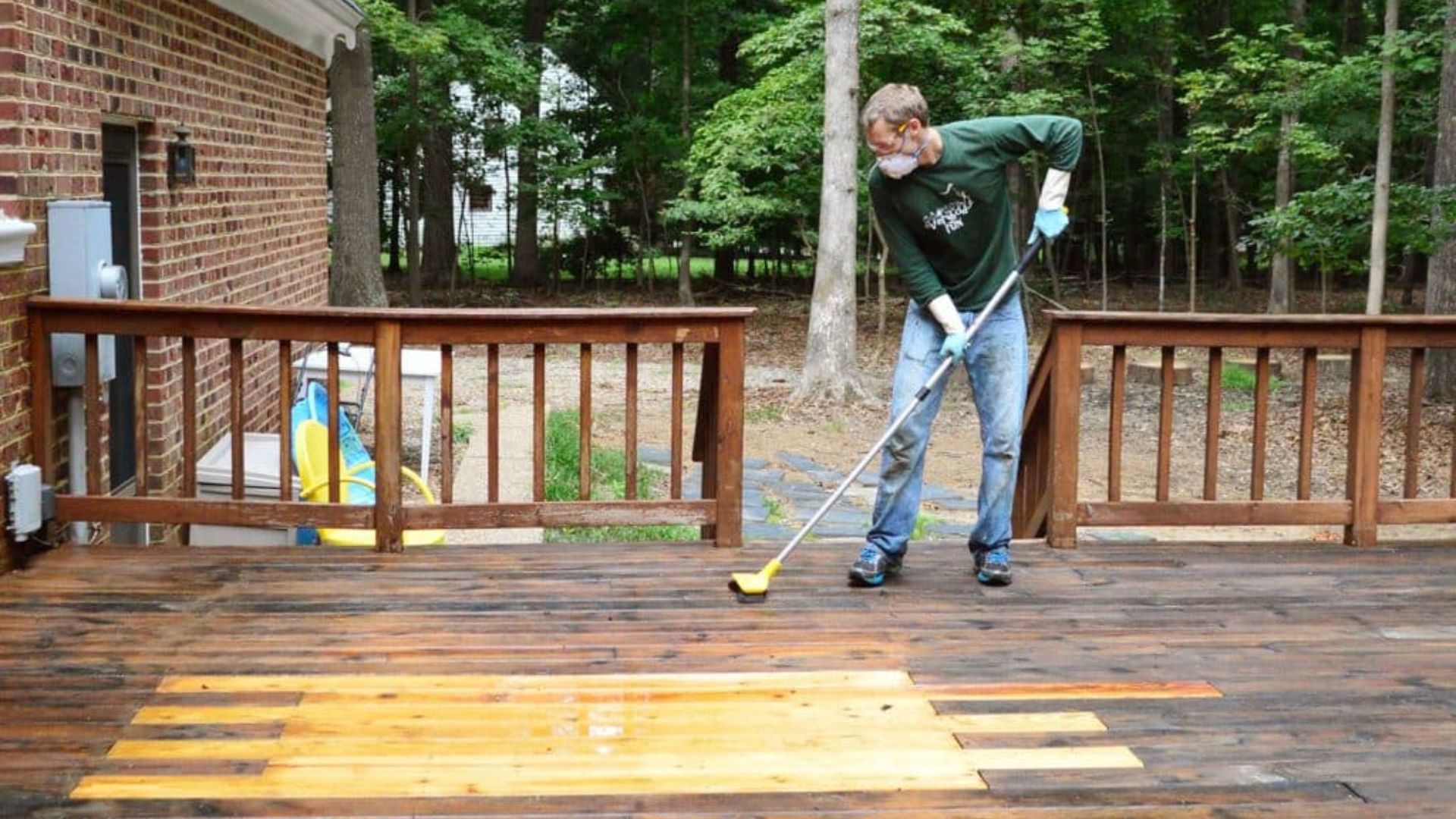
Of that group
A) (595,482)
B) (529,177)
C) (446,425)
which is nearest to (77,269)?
(446,425)

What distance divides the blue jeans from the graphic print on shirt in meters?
0.29

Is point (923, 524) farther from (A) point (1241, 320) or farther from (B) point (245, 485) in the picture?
(B) point (245, 485)

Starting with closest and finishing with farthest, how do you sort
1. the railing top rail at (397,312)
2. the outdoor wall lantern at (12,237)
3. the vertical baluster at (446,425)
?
the outdoor wall lantern at (12,237), the railing top rail at (397,312), the vertical baluster at (446,425)

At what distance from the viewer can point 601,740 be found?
3.55 meters

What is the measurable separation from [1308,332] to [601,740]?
3.42m

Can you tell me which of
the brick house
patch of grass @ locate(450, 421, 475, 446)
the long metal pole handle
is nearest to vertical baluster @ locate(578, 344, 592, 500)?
the long metal pole handle

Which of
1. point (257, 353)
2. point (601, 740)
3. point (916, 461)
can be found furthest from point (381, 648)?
point (257, 353)

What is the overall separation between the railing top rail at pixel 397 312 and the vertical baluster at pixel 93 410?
0.15 m

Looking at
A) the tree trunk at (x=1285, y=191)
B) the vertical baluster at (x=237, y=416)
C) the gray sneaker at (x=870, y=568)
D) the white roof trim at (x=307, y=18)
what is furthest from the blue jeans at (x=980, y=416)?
the tree trunk at (x=1285, y=191)

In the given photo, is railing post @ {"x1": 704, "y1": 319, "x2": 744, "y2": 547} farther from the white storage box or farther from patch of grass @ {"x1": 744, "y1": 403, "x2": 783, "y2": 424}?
patch of grass @ {"x1": 744, "y1": 403, "x2": 783, "y2": 424}

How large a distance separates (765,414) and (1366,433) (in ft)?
26.3

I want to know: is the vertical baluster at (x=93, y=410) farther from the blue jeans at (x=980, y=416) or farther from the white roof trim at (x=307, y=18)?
the white roof trim at (x=307, y=18)

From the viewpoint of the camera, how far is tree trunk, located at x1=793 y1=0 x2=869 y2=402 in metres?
13.7

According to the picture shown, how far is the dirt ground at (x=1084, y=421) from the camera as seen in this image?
10961 mm
